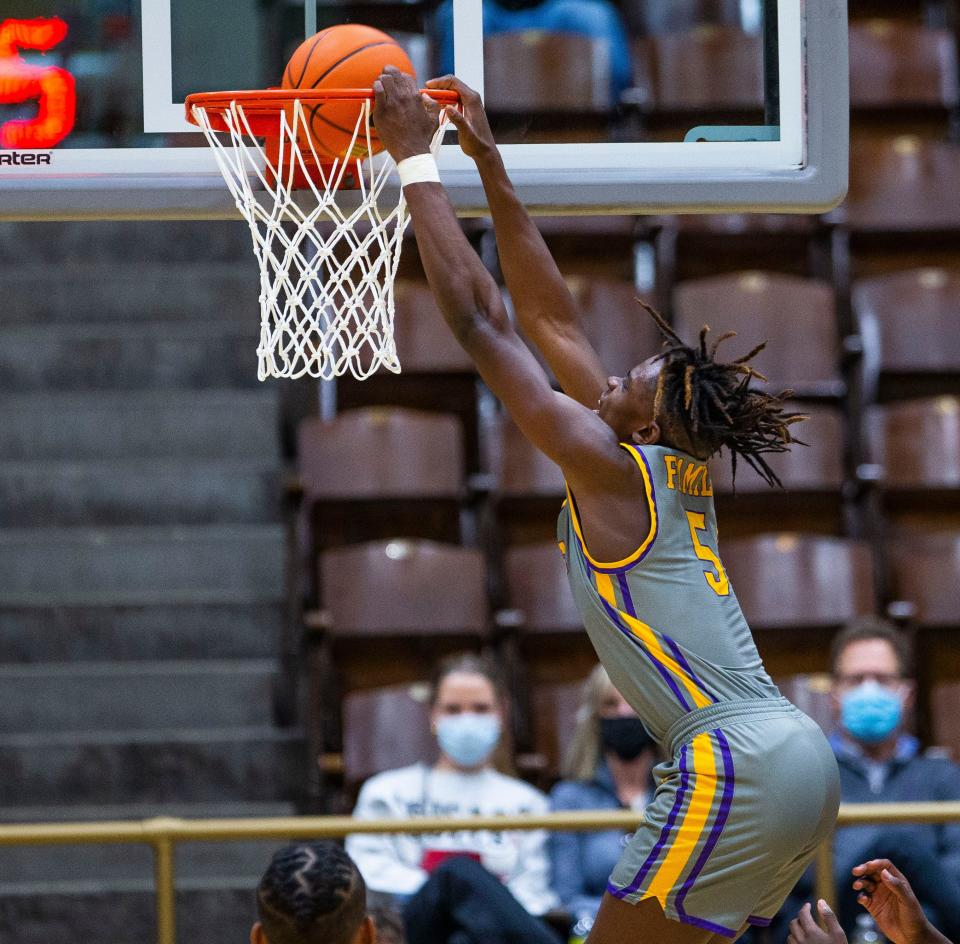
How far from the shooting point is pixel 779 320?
6887 millimetres

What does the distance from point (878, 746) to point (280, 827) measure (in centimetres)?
192

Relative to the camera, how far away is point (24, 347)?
22.9 ft

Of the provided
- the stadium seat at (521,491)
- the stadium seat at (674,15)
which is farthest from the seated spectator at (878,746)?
the stadium seat at (674,15)

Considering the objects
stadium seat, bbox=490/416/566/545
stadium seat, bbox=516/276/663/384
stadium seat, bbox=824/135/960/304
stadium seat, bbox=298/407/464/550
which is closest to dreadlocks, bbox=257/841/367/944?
stadium seat, bbox=298/407/464/550

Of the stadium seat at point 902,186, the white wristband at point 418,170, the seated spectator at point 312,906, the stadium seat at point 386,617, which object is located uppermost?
the stadium seat at point 902,186

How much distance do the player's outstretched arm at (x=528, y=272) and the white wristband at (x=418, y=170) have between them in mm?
117

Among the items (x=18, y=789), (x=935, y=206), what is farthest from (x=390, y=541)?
(x=935, y=206)

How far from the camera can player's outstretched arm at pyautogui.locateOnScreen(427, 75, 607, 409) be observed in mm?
3375

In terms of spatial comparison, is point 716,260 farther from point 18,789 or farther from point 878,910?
point 878,910

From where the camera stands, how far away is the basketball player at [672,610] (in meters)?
2.99

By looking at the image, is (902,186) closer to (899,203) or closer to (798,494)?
(899,203)

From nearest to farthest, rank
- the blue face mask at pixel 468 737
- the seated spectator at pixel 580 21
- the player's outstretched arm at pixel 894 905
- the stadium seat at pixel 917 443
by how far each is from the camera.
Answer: the player's outstretched arm at pixel 894 905, the blue face mask at pixel 468 737, the stadium seat at pixel 917 443, the seated spectator at pixel 580 21

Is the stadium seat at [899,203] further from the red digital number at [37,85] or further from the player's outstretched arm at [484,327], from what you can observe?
the player's outstretched arm at [484,327]

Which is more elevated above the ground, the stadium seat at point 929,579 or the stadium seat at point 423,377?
the stadium seat at point 423,377
